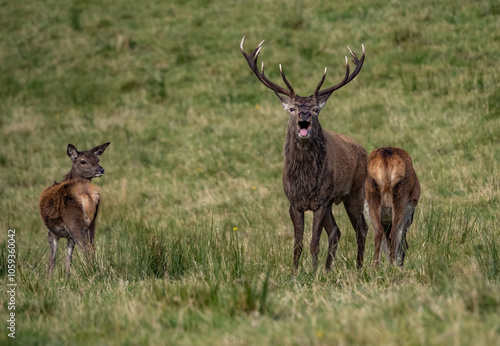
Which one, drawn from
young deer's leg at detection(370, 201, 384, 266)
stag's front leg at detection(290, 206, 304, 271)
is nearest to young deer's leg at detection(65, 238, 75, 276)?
stag's front leg at detection(290, 206, 304, 271)

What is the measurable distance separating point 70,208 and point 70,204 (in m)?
0.05

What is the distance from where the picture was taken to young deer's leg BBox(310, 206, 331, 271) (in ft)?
23.1

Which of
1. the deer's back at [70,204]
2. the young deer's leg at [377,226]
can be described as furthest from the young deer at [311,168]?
the deer's back at [70,204]

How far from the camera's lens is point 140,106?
52.9ft

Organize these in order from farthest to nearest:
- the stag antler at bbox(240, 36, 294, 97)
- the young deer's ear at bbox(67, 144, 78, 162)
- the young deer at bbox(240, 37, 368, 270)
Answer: the young deer's ear at bbox(67, 144, 78, 162)
the stag antler at bbox(240, 36, 294, 97)
the young deer at bbox(240, 37, 368, 270)

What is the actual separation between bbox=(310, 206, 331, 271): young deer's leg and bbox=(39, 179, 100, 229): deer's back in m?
2.66

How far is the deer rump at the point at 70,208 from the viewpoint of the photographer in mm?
7871

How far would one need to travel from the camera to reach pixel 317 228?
7.18 metres

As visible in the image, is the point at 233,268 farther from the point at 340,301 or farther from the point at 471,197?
the point at 471,197

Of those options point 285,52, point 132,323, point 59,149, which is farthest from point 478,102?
point 132,323

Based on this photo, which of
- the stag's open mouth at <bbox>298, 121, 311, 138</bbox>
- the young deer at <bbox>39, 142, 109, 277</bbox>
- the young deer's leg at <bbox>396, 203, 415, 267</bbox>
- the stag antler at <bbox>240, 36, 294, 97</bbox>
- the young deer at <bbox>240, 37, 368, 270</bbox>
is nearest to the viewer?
the young deer's leg at <bbox>396, 203, 415, 267</bbox>

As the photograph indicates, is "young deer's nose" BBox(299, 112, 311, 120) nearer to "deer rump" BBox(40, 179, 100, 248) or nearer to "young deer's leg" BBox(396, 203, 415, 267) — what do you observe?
"young deer's leg" BBox(396, 203, 415, 267)

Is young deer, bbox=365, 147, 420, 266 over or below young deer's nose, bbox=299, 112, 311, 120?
below

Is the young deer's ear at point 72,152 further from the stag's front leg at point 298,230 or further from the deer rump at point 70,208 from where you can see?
the stag's front leg at point 298,230
